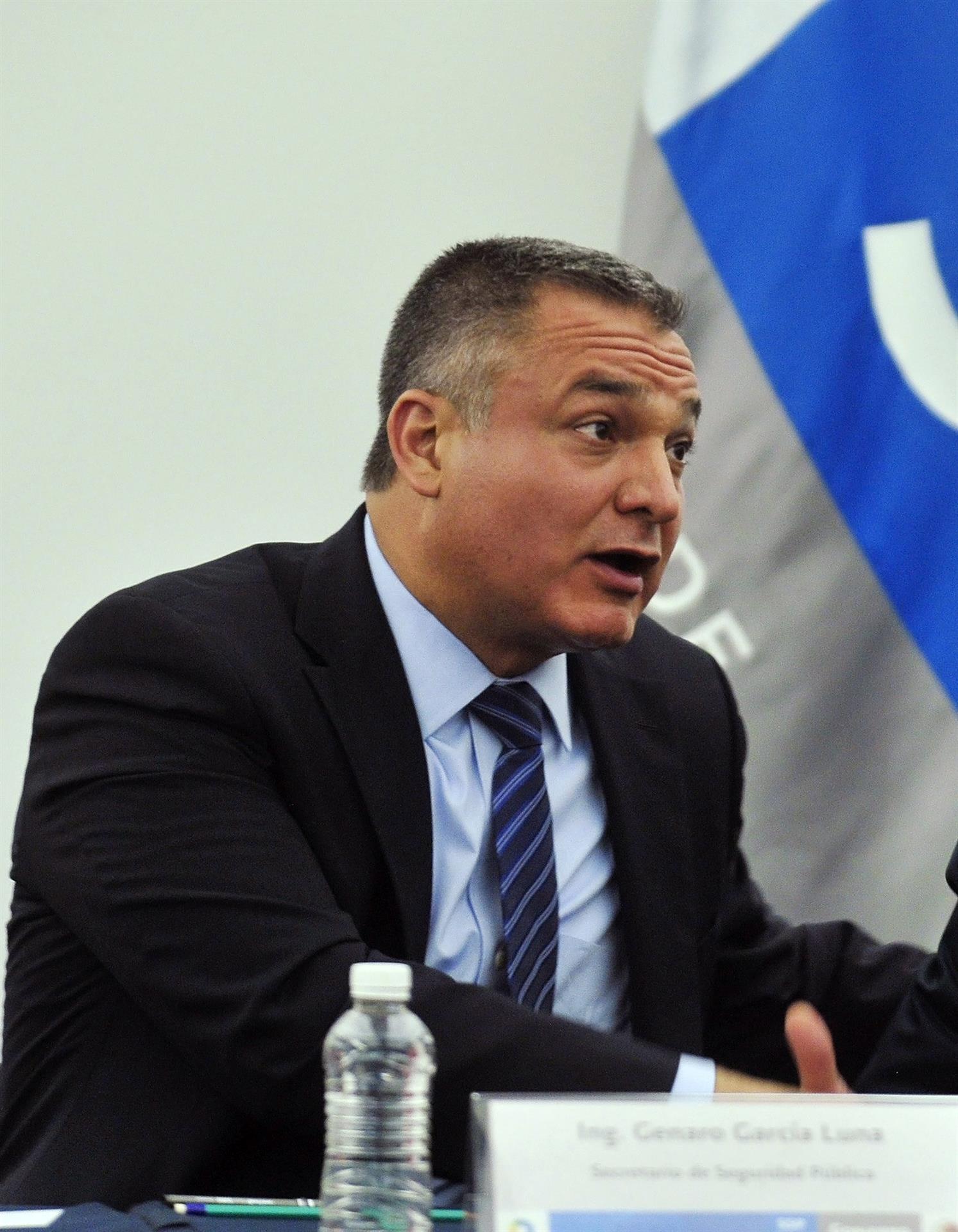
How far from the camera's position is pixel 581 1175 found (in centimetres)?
96

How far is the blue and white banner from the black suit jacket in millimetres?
676

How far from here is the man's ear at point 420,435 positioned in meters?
2.15

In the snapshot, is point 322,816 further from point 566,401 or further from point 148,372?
point 148,372

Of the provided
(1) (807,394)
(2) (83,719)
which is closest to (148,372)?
(1) (807,394)

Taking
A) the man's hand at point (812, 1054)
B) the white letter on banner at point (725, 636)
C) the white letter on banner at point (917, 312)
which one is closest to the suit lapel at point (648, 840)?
the white letter on banner at point (725, 636)

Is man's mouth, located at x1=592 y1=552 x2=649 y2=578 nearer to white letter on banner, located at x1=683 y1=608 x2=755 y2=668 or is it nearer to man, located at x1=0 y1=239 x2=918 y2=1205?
man, located at x1=0 y1=239 x2=918 y2=1205

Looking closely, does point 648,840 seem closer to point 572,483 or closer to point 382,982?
point 572,483

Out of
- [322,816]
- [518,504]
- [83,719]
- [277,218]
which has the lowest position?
[322,816]

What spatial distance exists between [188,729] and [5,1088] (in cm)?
50

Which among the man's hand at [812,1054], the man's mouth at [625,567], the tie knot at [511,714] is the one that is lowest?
the man's hand at [812,1054]

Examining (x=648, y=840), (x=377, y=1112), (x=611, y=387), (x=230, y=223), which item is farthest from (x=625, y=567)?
(x=230, y=223)

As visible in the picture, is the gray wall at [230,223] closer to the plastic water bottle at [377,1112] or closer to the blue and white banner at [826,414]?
the blue and white banner at [826,414]

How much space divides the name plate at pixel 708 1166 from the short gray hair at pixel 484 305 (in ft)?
4.07

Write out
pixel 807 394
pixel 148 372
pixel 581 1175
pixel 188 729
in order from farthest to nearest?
pixel 148 372 → pixel 807 394 → pixel 188 729 → pixel 581 1175
